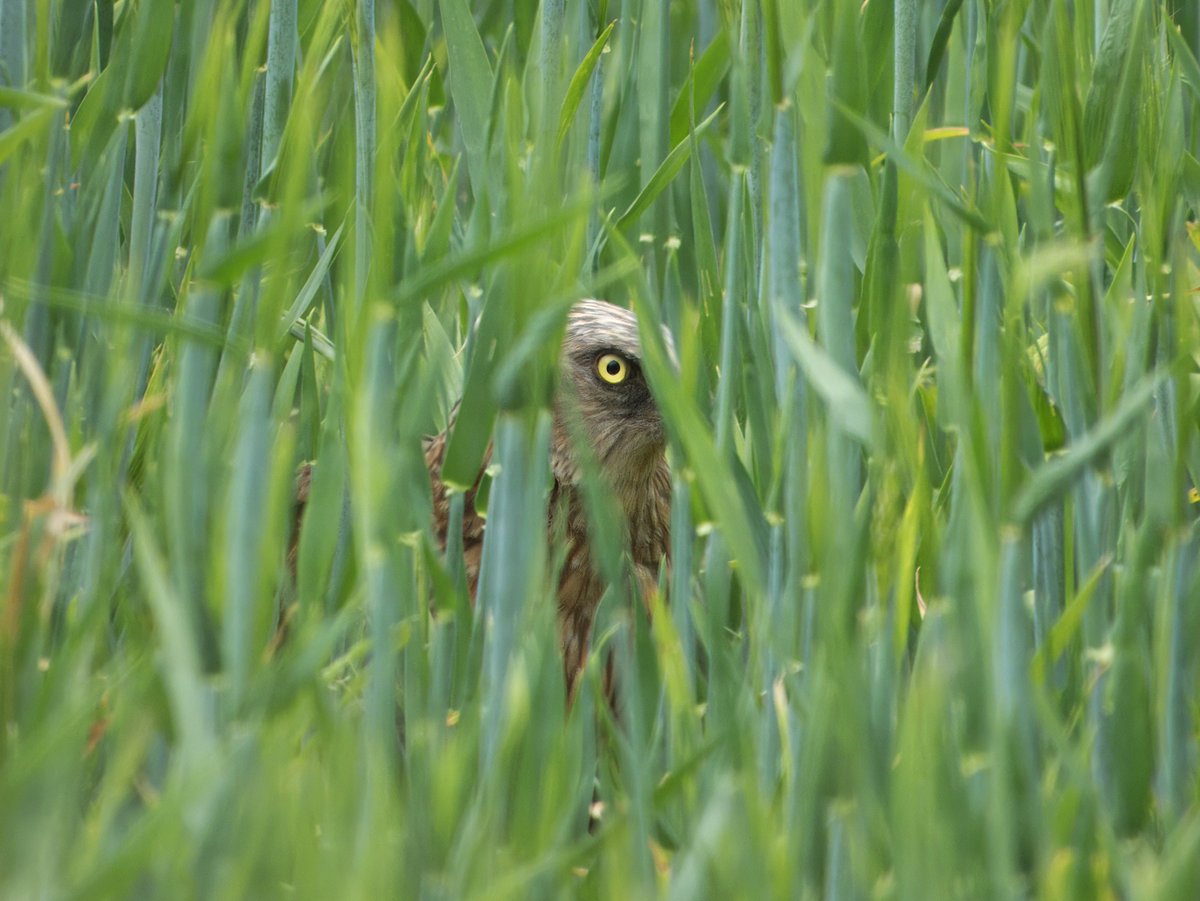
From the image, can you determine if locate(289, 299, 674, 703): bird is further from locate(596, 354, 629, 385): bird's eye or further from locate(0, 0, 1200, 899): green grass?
locate(0, 0, 1200, 899): green grass

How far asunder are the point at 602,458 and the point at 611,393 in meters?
0.10

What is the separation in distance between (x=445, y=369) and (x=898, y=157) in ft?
3.85

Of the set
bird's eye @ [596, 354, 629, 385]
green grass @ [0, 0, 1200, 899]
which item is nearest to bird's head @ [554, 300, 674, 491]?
bird's eye @ [596, 354, 629, 385]

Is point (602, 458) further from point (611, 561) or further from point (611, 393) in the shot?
point (611, 561)

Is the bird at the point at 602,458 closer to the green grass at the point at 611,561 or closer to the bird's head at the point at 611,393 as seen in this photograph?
the bird's head at the point at 611,393

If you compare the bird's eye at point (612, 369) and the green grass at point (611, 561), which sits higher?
the bird's eye at point (612, 369)

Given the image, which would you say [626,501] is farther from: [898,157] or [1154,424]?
[898,157]

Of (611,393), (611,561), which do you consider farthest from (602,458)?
(611,561)

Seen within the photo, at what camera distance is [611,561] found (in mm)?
1007

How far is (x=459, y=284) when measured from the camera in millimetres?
1892

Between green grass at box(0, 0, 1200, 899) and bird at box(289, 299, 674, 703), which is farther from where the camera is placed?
bird at box(289, 299, 674, 703)

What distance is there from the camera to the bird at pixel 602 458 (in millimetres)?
2340

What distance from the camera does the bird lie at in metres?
2.34

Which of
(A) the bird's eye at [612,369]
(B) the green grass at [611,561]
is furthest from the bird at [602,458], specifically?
(B) the green grass at [611,561]
